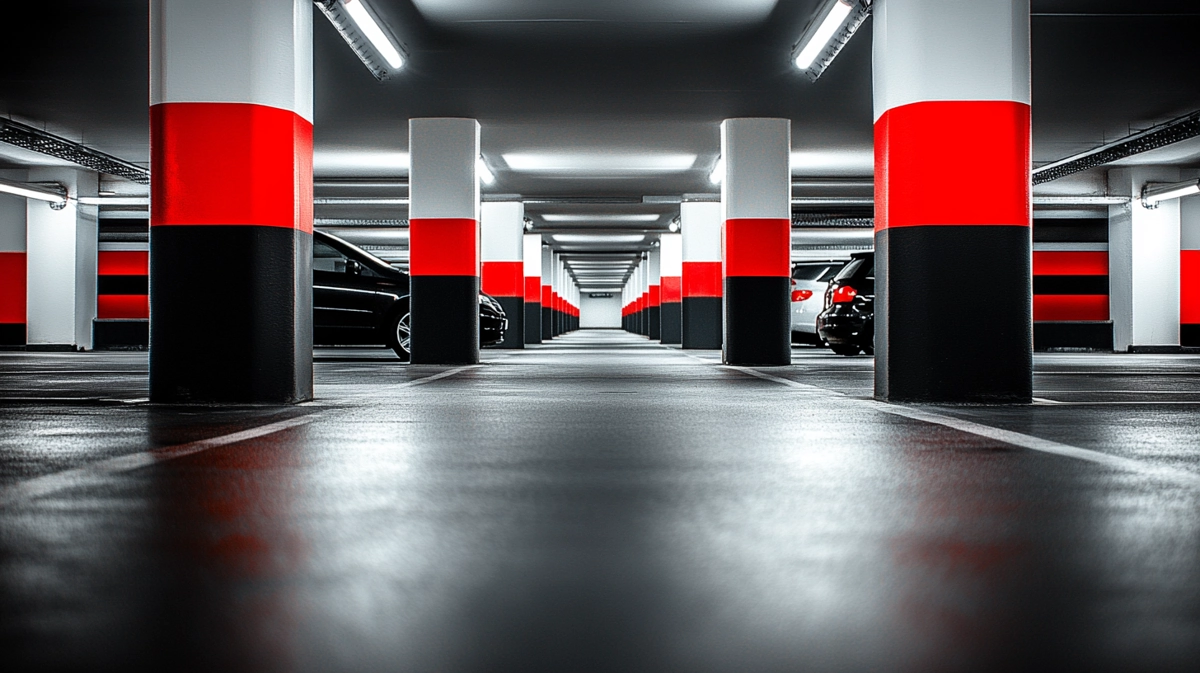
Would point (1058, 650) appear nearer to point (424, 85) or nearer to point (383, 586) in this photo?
point (383, 586)

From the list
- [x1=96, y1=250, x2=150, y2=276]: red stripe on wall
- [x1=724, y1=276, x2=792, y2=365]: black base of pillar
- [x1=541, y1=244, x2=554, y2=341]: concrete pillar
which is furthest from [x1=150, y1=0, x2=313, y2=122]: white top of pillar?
[x1=541, y1=244, x2=554, y2=341]: concrete pillar

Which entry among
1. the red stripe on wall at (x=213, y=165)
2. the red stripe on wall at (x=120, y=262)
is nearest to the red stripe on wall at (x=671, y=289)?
the red stripe on wall at (x=120, y=262)

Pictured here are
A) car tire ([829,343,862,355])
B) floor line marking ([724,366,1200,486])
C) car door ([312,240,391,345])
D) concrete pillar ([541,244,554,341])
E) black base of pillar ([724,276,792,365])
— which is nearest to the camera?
floor line marking ([724,366,1200,486])

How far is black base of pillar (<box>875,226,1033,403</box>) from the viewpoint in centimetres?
635

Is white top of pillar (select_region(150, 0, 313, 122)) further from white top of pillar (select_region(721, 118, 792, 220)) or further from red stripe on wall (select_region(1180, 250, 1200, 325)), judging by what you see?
red stripe on wall (select_region(1180, 250, 1200, 325))

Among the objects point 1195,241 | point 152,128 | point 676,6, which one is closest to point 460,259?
point 676,6

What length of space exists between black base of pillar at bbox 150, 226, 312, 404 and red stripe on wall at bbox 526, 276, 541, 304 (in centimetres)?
2379

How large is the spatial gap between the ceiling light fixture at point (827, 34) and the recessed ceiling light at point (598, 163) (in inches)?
267

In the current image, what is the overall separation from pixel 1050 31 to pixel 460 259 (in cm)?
784

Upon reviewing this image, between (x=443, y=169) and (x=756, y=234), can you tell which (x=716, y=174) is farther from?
(x=443, y=169)

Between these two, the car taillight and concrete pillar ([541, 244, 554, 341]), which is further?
concrete pillar ([541, 244, 554, 341])

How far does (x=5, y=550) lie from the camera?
2227mm

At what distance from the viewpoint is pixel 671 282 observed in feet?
102

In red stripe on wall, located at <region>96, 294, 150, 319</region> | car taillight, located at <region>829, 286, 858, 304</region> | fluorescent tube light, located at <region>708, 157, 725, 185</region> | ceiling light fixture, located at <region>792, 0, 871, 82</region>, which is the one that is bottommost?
car taillight, located at <region>829, 286, 858, 304</region>
